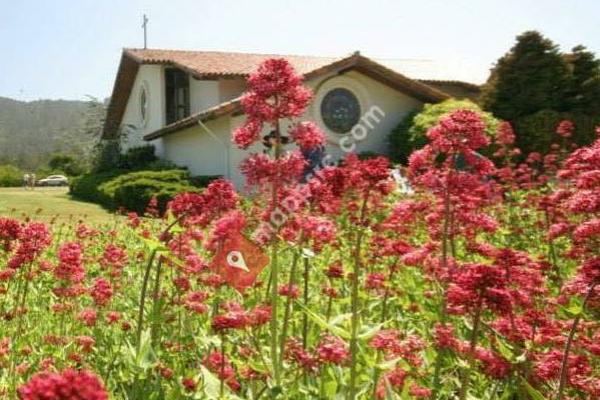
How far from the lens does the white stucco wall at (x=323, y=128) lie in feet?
70.8

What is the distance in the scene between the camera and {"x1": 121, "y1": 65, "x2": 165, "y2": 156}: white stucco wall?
93.1 ft

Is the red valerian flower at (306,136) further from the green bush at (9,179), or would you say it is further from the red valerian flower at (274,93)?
the green bush at (9,179)

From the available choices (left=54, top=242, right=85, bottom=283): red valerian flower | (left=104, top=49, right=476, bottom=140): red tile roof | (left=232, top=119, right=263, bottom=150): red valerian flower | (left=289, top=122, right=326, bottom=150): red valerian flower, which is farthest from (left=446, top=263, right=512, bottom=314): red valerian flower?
(left=104, top=49, right=476, bottom=140): red tile roof

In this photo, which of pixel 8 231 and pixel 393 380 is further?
pixel 8 231

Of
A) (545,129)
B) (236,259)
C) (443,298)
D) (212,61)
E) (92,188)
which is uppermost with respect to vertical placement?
(212,61)

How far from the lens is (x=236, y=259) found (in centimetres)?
366

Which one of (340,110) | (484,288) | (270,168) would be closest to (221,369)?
(270,168)

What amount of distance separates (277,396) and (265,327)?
6.01ft

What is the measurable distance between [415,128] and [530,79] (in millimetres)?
4125

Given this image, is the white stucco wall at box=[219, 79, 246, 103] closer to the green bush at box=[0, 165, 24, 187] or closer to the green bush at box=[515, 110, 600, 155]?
the green bush at box=[515, 110, 600, 155]

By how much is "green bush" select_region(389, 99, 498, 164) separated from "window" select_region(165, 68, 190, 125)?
30.1 feet

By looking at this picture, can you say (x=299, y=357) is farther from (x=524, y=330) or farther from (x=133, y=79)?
(x=133, y=79)

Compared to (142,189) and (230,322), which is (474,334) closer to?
(230,322)

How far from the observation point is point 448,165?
3.55 meters
